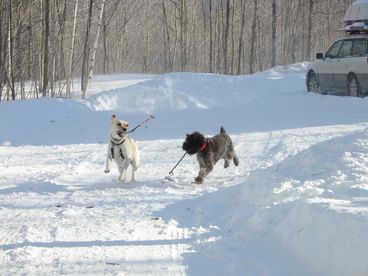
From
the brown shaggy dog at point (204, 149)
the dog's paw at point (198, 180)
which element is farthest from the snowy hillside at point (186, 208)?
the brown shaggy dog at point (204, 149)

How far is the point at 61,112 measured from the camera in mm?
16516

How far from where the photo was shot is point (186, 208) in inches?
276

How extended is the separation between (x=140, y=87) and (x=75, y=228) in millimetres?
14466

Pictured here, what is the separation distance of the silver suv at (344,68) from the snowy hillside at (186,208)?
3.65 meters

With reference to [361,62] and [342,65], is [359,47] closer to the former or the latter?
[361,62]

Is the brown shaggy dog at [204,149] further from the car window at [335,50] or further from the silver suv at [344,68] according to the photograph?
the car window at [335,50]

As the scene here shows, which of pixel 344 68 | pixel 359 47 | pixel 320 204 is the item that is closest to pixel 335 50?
pixel 344 68

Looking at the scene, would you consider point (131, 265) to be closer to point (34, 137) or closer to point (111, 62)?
point (34, 137)

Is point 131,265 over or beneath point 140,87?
beneath

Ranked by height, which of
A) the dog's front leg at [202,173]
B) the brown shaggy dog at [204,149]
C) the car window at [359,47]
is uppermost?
the car window at [359,47]

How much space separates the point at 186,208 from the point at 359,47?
12.4 m

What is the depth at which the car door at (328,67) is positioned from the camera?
1870cm

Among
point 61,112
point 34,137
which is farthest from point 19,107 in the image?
point 34,137

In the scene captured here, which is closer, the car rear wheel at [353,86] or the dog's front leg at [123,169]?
the dog's front leg at [123,169]
